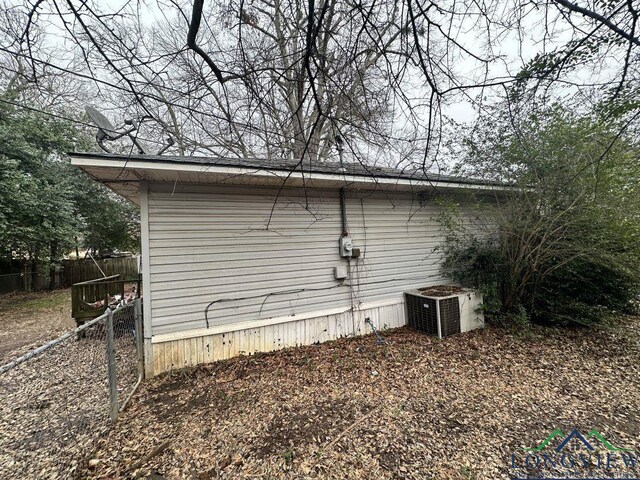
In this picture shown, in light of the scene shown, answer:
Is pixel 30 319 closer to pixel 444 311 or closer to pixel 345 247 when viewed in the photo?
pixel 345 247

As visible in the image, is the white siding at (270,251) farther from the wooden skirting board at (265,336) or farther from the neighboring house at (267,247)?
the wooden skirting board at (265,336)

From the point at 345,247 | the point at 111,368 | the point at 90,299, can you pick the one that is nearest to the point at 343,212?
the point at 345,247

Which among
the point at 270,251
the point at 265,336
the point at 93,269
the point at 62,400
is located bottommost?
the point at 62,400

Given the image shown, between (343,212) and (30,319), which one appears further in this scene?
(30,319)

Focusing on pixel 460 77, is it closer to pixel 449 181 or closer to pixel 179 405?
pixel 449 181

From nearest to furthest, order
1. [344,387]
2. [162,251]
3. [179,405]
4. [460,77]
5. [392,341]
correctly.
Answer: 1. [460,77]
2. [179,405]
3. [344,387]
4. [162,251]
5. [392,341]

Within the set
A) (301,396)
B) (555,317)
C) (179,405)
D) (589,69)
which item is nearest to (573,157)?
(589,69)

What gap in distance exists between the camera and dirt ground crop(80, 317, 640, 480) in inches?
80.3

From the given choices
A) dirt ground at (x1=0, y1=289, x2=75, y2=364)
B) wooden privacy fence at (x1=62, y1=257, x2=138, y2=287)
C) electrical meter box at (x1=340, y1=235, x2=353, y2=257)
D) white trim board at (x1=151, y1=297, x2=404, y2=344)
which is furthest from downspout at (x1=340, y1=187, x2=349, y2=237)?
wooden privacy fence at (x1=62, y1=257, x2=138, y2=287)

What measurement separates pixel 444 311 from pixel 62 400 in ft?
17.1

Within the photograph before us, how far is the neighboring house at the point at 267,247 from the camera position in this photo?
348cm

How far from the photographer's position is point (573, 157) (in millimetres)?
3783

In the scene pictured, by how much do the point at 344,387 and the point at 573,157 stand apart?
4507mm

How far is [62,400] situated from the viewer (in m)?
2.90
